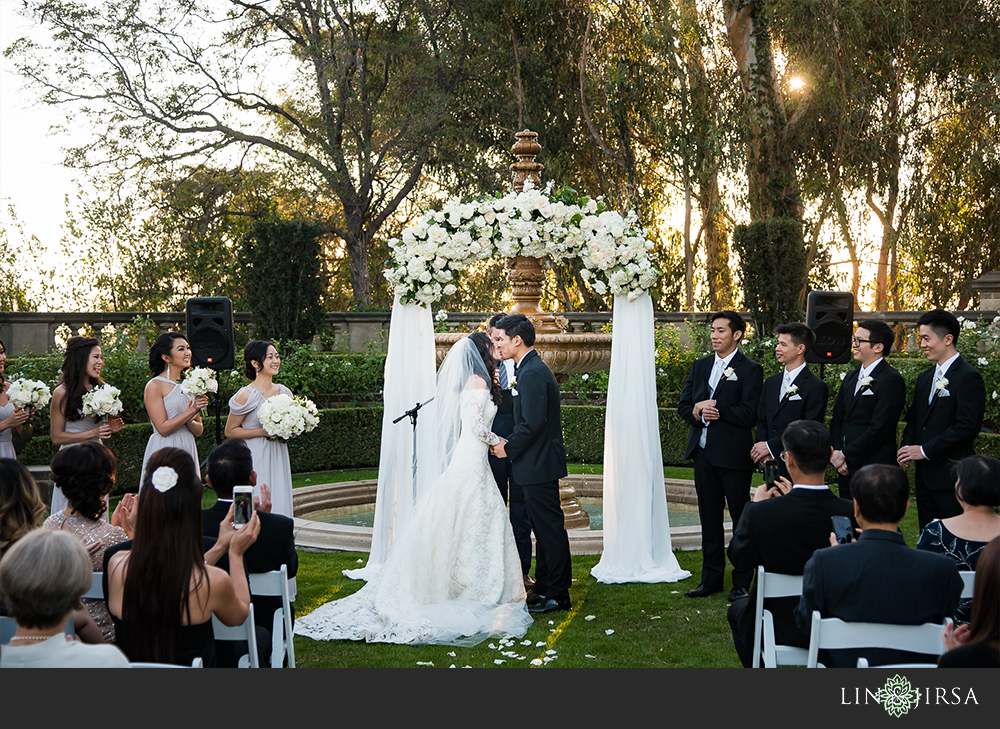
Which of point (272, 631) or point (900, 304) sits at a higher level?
point (900, 304)

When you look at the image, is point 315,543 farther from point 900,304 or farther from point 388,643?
point 900,304

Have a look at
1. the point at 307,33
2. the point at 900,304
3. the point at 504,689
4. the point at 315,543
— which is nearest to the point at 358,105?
the point at 307,33

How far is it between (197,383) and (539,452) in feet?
8.28

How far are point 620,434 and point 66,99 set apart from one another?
63.3 feet

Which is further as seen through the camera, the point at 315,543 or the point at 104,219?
the point at 104,219

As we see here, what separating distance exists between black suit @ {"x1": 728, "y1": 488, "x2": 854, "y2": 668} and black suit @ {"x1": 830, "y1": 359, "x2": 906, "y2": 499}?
2.06 meters

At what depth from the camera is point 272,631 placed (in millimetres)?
4219

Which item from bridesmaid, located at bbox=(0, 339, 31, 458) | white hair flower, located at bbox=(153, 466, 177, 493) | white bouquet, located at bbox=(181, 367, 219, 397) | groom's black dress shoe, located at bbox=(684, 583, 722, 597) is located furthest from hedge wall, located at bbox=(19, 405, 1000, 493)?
white hair flower, located at bbox=(153, 466, 177, 493)

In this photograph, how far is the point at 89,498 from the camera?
3814 mm

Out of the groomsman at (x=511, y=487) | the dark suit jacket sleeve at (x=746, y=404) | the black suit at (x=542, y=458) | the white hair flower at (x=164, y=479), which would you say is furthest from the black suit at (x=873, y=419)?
Answer: the white hair flower at (x=164, y=479)

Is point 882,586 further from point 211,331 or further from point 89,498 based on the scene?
point 211,331

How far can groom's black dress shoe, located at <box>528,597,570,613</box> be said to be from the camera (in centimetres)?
590

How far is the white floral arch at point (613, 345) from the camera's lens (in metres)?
6.91

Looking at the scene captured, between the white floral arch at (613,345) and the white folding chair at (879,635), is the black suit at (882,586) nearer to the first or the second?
the white folding chair at (879,635)
